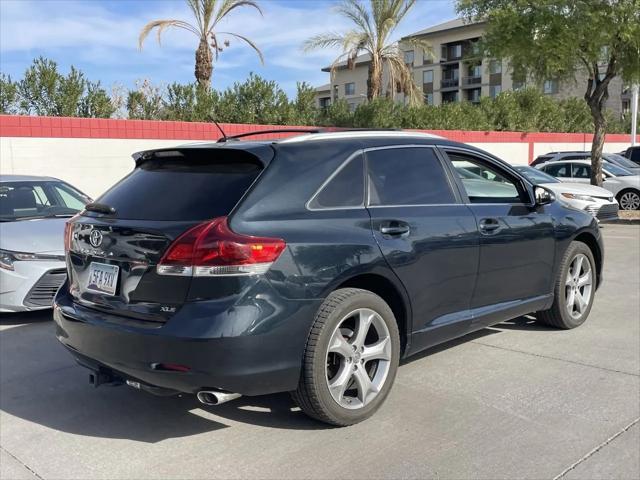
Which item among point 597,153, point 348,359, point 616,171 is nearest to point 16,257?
point 348,359

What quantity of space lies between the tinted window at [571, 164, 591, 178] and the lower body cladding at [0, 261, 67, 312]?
1496 centimetres

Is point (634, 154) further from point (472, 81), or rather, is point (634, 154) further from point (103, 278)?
point (472, 81)

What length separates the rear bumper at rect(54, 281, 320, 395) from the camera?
333 cm

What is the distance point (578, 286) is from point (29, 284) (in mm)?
5178

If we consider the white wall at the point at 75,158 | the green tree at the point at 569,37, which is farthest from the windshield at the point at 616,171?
the white wall at the point at 75,158

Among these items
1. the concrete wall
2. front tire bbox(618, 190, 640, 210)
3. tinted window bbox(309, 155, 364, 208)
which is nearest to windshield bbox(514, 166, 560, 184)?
front tire bbox(618, 190, 640, 210)

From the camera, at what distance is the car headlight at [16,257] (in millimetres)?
6238

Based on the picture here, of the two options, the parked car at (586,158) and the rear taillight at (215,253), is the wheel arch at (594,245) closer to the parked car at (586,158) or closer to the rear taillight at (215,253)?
the rear taillight at (215,253)

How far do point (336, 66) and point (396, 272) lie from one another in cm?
2335

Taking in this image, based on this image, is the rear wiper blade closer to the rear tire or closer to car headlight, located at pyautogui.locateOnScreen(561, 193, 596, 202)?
the rear tire

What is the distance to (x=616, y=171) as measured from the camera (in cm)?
1792

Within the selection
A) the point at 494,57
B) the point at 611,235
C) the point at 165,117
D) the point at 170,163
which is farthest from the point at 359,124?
the point at 170,163

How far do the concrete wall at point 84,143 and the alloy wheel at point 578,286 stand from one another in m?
7.45

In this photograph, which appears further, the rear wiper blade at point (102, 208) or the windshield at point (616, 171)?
the windshield at point (616, 171)
